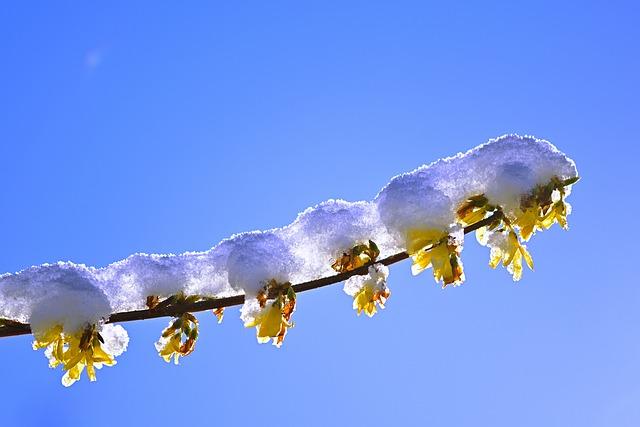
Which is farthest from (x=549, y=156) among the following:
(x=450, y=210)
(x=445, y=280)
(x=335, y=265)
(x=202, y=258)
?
(x=202, y=258)

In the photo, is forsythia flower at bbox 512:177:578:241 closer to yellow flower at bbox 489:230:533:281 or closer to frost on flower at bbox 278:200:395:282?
yellow flower at bbox 489:230:533:281

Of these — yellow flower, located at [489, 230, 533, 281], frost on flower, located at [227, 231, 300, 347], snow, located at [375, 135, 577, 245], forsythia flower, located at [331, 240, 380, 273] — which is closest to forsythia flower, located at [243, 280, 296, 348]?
frost on flower, located at [227, 231, 300, 347]

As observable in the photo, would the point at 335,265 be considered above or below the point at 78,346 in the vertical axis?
above

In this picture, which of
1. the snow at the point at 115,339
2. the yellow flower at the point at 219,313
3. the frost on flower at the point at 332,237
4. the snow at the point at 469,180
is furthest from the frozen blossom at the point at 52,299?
the snow at the point at 469,180

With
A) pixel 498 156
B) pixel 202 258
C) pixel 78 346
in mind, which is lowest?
pixel 78 346

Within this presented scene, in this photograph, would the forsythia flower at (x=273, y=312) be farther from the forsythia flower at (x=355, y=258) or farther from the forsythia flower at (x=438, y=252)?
the forsythia flower at (x=438, y=252)

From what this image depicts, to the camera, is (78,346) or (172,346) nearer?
(78,346)

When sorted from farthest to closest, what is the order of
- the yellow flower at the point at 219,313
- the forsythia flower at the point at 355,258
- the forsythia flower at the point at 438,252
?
the yellow flower at the point at 219,313, the forsythia flower at the point at 355,258, the forsythia flower at the point at 438,252

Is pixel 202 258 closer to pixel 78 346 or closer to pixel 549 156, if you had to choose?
pixel 78 346
